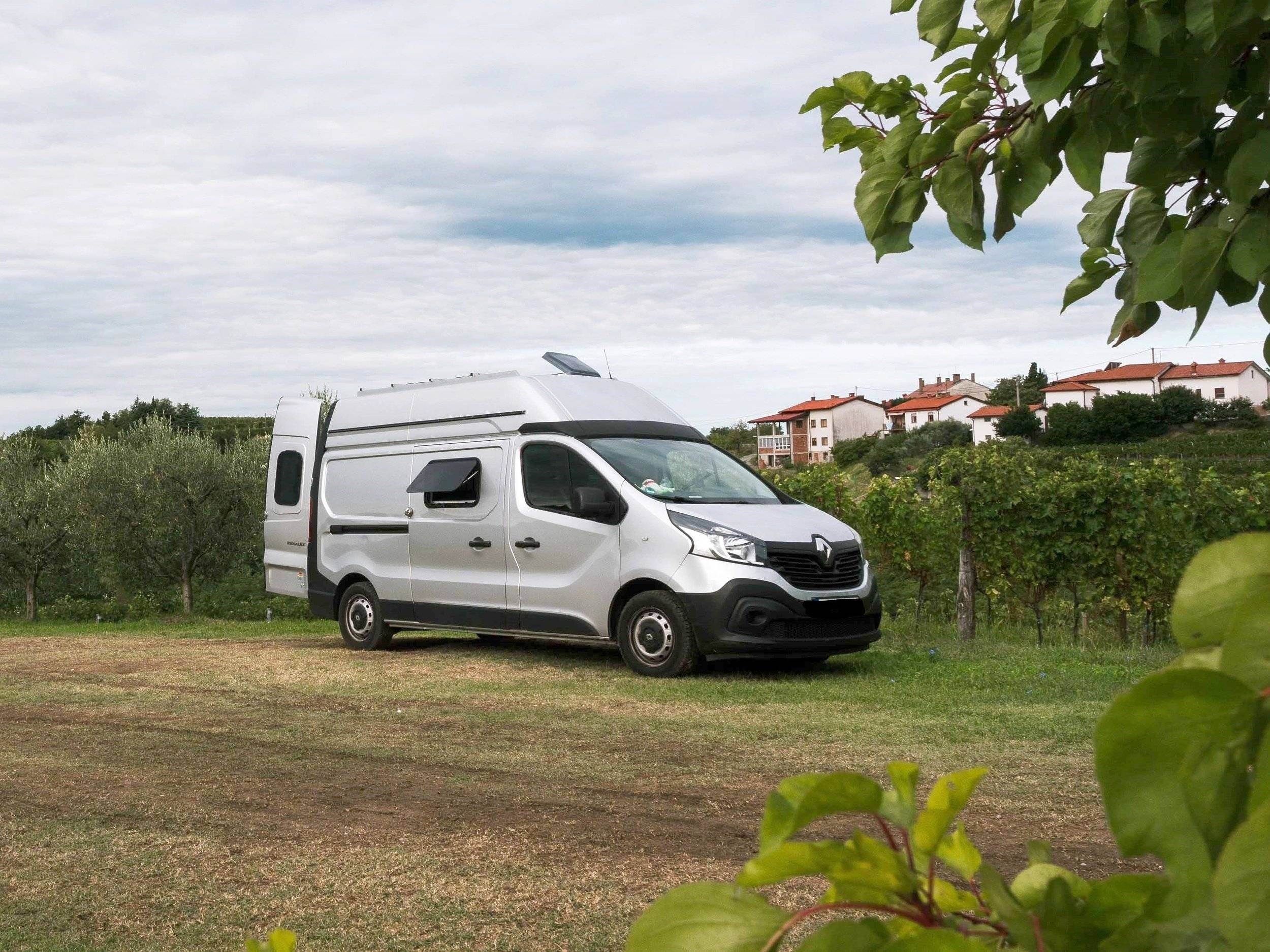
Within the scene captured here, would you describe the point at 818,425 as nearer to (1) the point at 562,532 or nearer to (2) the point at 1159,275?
(1) the point at 562,532

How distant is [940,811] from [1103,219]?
2.48m

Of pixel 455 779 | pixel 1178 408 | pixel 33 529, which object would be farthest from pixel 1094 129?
pixel 1178 408

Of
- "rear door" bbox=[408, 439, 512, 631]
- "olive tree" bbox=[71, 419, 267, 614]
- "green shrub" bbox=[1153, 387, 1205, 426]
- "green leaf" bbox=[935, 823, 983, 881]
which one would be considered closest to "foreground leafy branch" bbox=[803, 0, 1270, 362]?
"green leaf" bbox=[935, 823, 983, 881]

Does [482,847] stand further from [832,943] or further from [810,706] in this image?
[832,943]

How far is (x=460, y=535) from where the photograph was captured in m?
11.3

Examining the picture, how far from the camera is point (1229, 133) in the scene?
2.49 metres

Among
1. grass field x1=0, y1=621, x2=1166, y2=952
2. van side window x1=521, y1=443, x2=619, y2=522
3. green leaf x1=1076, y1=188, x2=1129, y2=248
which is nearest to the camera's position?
green leaf x1=1076, y1=188, x2=1129, y2=248

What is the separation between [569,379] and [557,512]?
1515 millimetres

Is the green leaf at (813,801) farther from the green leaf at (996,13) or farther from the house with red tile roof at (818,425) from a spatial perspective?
the house with red tile roof at (818,425)

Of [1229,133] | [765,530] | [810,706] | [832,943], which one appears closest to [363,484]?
[765,530]

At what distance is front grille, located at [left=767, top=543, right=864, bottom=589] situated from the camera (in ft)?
31.5

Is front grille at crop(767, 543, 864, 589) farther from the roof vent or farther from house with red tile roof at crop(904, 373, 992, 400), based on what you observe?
house with red tile roof at crop(904, 373, 992, 400)

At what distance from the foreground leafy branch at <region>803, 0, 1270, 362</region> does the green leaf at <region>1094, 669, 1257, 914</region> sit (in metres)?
1.57

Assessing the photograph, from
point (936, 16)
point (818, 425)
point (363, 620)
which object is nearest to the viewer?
point (936, 16)
